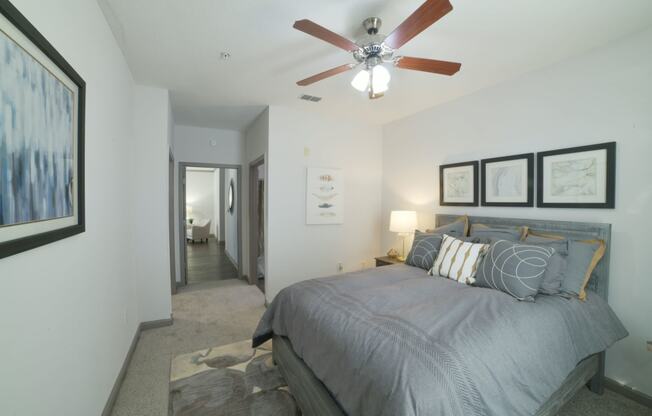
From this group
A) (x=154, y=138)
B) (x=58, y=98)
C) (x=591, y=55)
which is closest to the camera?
(x=58, y=98)

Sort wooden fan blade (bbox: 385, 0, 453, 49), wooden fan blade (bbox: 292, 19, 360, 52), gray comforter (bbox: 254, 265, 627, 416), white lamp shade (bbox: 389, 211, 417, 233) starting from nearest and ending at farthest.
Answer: gray comforter (bbox: 254, 265, 627, 416) → wooden fan blade (bbox: 385, 0, 453, 49) → wooden fan blade (bbox: 292, 19, 360, 52) → white lamp shade (bbox: 389, 211, 417, 233)

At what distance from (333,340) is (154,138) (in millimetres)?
2819

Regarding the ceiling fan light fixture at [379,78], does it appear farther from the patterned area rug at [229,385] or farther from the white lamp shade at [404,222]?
the patterned area rug at [229,385]

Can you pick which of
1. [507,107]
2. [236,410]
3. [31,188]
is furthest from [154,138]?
[507,107]

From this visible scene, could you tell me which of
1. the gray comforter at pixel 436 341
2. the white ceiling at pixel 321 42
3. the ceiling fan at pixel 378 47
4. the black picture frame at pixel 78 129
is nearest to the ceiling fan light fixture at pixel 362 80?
the ceiling fan at pixel 378 47

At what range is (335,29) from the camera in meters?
Result: 1.94

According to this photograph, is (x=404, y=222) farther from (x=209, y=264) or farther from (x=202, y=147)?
(x=209, y=264)

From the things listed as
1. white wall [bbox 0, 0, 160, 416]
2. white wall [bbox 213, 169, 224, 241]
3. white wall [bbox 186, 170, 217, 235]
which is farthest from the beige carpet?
white wall [bbox 186, 170, 217, 235]

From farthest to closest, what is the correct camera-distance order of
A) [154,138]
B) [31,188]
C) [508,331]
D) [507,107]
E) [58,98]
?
[154,138]
[507,107]
[508,331]
[58,98]
[31,188]

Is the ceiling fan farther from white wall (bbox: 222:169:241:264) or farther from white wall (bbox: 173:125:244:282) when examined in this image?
white wall (bbox: 222:169:241:264)

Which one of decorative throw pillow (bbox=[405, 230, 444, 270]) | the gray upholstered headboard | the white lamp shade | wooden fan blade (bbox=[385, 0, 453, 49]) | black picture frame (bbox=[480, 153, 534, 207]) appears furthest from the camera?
the white lamp shade

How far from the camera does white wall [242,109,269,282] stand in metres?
3.67

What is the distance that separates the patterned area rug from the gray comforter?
0.45 meters

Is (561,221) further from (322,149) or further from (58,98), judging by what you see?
(58,98)
